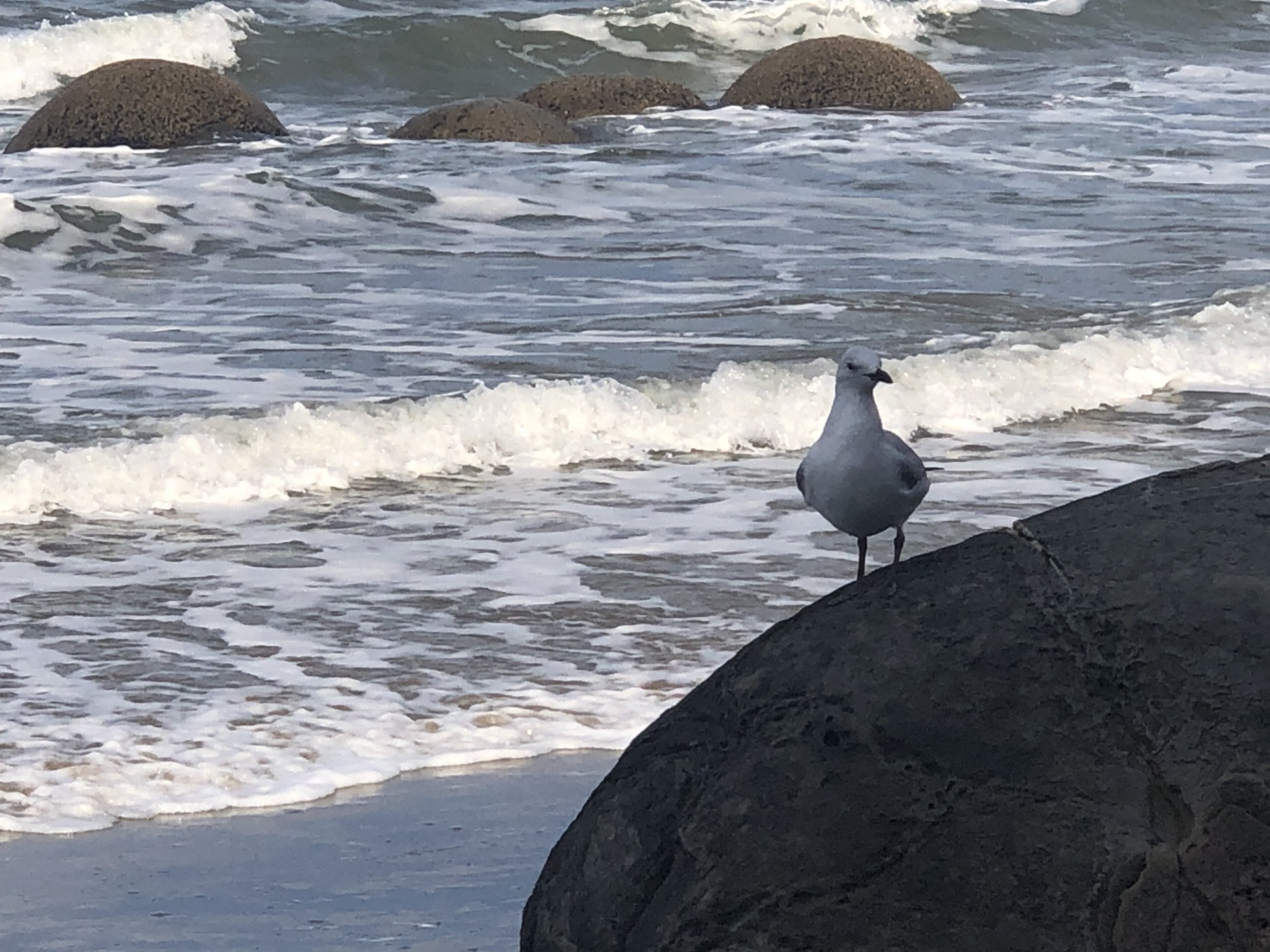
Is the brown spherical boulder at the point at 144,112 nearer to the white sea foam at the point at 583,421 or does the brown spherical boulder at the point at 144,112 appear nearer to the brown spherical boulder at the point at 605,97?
the brown spherical boulder at the point at 605,97

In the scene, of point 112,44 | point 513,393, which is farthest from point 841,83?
point 513,393

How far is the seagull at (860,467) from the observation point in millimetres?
3828

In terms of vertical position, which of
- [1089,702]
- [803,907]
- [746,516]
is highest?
[1089,702]

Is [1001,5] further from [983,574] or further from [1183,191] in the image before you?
[983,574]

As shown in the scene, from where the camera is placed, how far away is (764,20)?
87.4ft

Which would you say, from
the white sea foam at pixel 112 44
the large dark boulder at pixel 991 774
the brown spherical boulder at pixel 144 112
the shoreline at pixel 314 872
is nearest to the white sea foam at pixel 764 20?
the white sea foam at pixel 112 44

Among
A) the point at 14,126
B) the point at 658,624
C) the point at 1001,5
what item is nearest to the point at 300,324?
the point at 658,624

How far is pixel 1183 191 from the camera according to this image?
1467 cm

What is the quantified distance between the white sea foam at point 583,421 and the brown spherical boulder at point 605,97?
977cm

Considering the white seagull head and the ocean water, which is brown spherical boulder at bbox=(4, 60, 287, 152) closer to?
the ocean water

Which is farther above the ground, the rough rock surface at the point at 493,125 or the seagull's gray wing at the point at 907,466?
the seagull's gray wing at the point at 907,466

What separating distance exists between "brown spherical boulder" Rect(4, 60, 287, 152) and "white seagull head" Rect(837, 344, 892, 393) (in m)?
13.3

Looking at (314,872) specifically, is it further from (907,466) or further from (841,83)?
(841,83)

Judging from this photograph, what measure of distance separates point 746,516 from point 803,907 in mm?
4262
